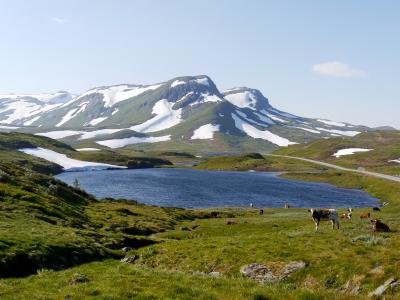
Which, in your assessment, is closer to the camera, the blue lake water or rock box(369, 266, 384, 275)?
rock box(369, 266, 384, 275)

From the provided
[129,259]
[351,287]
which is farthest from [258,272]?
[129,259]

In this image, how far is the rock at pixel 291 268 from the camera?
26.6 m

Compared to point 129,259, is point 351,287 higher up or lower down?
higher up

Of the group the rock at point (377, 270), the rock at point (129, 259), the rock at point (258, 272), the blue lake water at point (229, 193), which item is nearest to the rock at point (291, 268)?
the rock at point (258, 272)

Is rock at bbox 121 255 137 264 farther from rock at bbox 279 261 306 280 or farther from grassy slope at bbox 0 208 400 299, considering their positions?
rock at bbox 279 261 306 280

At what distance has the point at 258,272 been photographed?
91.4ft

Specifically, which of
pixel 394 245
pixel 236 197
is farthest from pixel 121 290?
pixel 236 197

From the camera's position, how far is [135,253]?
39.1 meters

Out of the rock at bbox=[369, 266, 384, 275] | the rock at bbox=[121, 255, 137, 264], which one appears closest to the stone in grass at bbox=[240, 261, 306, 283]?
the rock at bbox=[369, 266, 384, 275]

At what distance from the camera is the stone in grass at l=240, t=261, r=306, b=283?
1047 inches

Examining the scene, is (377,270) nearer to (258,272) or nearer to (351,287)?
(351,287)

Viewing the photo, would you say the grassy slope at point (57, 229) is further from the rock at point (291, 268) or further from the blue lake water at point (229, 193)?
the blue lake water at point (229, 193)

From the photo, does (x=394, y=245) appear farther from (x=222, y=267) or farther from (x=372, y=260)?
(x=222, y=267)

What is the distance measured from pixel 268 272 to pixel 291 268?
57.9 inches
